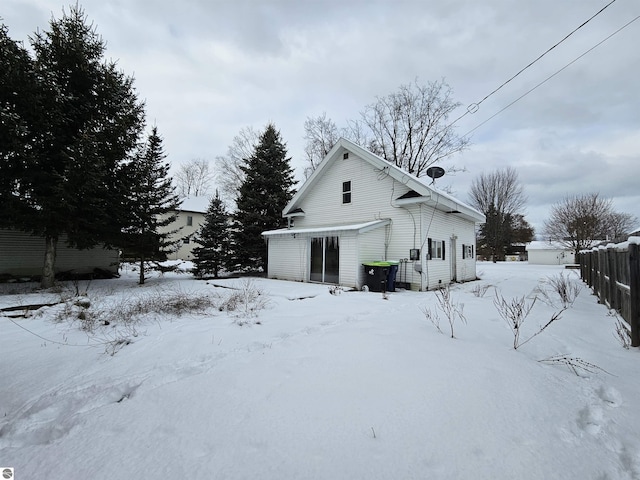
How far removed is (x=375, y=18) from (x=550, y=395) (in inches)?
391

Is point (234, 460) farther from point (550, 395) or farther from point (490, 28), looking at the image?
point (490, 28)

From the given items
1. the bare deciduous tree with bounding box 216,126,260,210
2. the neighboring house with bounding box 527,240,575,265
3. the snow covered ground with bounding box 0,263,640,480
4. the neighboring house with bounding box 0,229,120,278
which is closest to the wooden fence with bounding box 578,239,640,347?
the snow covered ground with bounding box 0,263,640,480

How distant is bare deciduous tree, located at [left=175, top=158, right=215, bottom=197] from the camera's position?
123 feet

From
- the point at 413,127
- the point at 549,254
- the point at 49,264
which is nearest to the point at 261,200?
the point at 49,264

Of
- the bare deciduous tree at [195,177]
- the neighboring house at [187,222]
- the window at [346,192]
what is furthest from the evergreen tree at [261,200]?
the bare deciduous tree at [195,177]

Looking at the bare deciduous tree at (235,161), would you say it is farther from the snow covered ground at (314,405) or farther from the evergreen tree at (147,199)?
the snow covered ground at (314,405)

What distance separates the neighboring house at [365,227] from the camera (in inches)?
428

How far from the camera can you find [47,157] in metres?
9.29

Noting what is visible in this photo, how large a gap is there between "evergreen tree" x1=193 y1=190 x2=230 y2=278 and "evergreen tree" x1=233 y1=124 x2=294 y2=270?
2.15 ft

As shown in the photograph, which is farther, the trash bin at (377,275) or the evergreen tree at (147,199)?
the evergreen tree at (147,199)

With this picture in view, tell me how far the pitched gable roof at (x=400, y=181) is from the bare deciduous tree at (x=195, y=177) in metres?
27.6

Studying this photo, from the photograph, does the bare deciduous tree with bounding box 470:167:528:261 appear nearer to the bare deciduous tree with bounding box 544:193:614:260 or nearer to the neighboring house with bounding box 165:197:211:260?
the bare deciduous tree with bounding box 544:193:614:260

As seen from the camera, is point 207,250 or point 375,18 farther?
point 207,250

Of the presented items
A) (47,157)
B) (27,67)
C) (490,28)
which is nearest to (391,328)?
(490,28)
